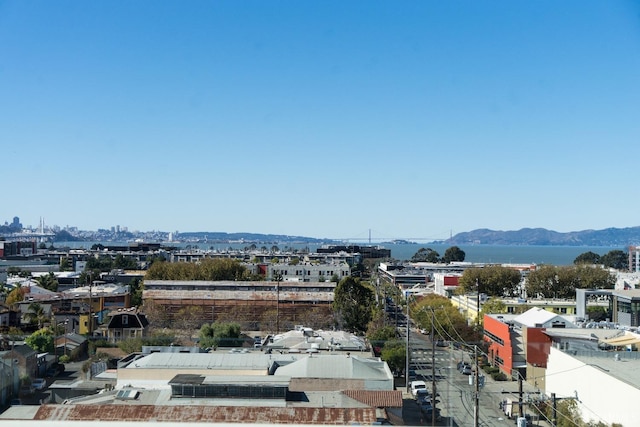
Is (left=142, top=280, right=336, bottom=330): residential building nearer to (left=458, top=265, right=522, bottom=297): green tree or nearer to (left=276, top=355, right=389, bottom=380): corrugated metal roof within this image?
(left=458, top=265, right=522, bottom=297): green tree

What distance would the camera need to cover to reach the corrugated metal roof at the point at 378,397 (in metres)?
4.30

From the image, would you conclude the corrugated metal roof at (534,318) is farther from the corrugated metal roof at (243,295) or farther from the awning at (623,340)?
the corrugated metal roof at (243,295)

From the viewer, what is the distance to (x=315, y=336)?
23.6 ft

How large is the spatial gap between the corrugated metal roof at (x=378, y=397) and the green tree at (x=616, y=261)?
25896mm

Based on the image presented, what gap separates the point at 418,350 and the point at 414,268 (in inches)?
583

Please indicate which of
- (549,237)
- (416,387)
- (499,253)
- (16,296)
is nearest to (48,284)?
(16,296)

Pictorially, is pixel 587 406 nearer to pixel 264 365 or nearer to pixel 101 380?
pixel 264 365

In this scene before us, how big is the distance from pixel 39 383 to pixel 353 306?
513 cm

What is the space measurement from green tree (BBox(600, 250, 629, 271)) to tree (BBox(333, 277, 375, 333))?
21.1 metres

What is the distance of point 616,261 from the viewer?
28469 mm

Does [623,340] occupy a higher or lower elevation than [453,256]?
lower

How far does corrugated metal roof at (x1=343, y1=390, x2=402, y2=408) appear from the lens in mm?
4297

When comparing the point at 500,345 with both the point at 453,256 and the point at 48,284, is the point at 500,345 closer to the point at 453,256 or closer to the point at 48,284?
the point at 48,284

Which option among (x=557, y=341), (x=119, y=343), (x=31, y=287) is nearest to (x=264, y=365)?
(x=119, y=343)
